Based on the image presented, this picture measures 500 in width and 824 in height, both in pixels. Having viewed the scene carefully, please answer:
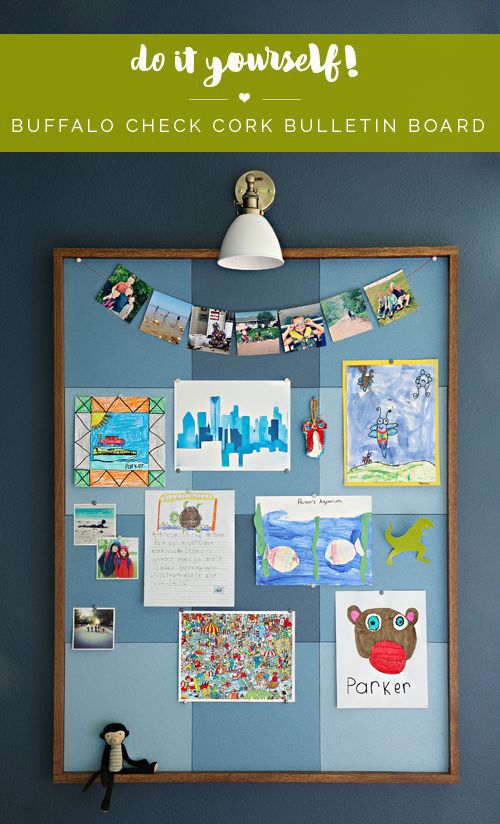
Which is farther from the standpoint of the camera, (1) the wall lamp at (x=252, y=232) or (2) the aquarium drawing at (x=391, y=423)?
(2) the aquarium drawing at (x=391, y=423)

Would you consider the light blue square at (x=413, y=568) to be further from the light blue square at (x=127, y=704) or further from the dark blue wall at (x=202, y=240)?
the light blue square at (x=127, y=704)

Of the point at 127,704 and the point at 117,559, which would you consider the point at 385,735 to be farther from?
the point at 117,559

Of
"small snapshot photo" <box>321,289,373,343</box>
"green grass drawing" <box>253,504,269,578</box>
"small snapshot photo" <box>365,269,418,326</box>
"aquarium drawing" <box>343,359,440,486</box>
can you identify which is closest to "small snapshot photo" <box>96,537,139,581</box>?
"green grass drawing" <box>253,504,269,578</box>

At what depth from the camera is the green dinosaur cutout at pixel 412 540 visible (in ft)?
5.94

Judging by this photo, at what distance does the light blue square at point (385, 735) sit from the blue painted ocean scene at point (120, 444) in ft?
2.15

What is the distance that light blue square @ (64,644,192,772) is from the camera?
181 centimetres

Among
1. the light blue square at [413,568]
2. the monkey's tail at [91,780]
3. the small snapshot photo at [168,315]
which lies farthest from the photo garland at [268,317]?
the monkey's tail at [91,780]

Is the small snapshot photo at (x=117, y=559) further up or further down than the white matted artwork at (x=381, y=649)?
further up

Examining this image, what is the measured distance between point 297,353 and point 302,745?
90cm

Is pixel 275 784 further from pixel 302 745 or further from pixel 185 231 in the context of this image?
pixel 185 231

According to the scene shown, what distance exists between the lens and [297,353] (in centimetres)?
183

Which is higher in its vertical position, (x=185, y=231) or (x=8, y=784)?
(x=185, y=231)

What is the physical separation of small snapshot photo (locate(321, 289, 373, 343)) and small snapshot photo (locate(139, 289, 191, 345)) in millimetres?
324

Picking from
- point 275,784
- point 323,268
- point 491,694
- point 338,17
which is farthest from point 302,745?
point 338,17
